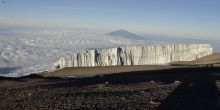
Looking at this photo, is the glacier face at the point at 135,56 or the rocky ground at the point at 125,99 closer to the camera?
the rocky ground at the point at 125,99

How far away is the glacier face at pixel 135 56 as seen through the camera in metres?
87.9

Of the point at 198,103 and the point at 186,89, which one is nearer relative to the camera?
the point at 198,103

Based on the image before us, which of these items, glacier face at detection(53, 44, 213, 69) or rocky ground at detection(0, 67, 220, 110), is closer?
rocky ground at detection(0, 67, 220, 110)

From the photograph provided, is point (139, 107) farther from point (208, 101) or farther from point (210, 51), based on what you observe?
point (210, 51)

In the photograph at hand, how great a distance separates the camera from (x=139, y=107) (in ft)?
60.0

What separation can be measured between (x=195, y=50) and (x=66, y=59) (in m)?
39.6

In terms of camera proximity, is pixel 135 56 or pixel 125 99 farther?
pixel 135 56

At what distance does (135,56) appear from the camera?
320 ft

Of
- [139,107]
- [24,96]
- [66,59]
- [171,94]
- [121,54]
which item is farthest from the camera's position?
[121,54]

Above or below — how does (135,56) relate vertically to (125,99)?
above

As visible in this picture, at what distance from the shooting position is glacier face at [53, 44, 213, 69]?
8788 cm

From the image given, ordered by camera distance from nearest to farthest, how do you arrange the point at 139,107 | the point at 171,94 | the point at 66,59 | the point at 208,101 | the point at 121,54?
the point at 139,107 → the point at 208,101 → the point at 171,94 → the point at 66,59 → the point at 121,54

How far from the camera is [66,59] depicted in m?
86.6

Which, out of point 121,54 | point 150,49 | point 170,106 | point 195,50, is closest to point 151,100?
point 170,106
